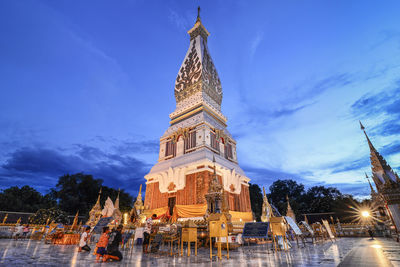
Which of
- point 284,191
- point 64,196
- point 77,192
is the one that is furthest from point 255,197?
point 64,196

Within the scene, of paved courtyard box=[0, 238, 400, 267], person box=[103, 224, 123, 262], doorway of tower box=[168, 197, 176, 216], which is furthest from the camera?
doorway of tower box=[168, 197, 176, 216]

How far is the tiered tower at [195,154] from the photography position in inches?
608

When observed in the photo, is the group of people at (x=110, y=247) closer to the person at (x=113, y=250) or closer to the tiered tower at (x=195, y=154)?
the person at (x=113, y=250)

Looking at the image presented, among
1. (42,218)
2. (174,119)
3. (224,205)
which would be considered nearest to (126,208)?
(42,218)

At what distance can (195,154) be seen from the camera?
1641 cm

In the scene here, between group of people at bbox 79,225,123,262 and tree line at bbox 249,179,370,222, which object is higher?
tree line at bbox 249,179,370,222

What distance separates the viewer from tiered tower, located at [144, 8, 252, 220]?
15445 mm

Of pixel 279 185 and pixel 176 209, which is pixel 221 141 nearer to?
pixel 176 209

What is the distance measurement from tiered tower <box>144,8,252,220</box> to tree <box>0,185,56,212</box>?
24249mm

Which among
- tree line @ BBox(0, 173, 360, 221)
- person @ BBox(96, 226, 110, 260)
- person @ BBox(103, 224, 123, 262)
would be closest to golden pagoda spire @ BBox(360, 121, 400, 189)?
person @ BBox(103, 224, 123, 262)

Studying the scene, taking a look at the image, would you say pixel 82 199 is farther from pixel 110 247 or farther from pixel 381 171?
pixel 381 171

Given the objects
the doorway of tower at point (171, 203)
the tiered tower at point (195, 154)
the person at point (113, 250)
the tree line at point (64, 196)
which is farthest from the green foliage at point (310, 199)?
the tree line at point (64, 196)

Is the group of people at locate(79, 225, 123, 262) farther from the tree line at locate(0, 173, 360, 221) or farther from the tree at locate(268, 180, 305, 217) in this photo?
the tree at locate(268, 180, 305, 217)

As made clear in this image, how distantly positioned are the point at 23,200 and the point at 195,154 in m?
32.9
